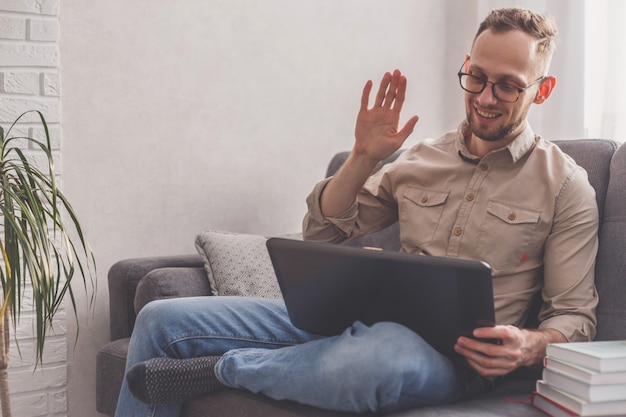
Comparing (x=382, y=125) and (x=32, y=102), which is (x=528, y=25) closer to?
(x=382, y=125)

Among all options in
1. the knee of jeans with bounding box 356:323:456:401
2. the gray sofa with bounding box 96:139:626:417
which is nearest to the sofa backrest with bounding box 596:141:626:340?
the gray sofa with bounding box 96:139:626:417

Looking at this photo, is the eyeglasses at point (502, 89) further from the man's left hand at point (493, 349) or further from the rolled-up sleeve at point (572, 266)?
the man's left hand at point (493, 349)

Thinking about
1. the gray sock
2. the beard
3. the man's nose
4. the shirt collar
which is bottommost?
the gray sock

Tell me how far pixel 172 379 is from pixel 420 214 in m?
0.70

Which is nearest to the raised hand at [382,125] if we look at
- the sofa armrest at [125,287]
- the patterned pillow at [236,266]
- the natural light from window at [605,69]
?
the patterned pillow at [236,266]

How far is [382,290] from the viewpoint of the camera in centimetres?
143

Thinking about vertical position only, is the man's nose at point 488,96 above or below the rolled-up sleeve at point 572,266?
above

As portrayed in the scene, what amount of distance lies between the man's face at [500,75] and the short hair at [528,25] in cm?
2

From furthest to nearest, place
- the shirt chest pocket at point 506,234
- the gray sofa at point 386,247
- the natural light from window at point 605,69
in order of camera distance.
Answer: the natural light from window at point 605,69 < the shirt chest pocket at point 506,234 < the gray sofa at point 386,247


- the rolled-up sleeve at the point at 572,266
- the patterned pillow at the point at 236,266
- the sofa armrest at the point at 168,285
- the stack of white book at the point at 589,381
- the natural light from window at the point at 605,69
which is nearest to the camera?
the stack of white book at the point at 589,381

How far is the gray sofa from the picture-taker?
1.52m

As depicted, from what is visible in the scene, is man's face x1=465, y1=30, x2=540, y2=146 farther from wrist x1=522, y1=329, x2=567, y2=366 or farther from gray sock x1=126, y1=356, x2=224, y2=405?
gray sock x1=126, y1=356, x2=224, y2=405

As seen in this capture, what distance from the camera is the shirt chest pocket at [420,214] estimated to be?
1.92m

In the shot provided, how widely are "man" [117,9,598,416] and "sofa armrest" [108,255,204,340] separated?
59 centimetres
